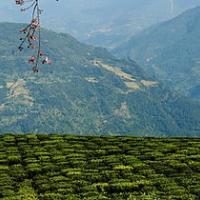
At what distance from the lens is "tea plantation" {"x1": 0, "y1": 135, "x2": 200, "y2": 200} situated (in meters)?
19.8

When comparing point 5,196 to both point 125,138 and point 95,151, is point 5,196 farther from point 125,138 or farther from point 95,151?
point 125,138

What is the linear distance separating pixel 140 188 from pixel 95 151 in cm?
778

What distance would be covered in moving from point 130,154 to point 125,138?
5.13 metres

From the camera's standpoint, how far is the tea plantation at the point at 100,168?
1980cm

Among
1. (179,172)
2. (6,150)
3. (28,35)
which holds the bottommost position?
(6,150)

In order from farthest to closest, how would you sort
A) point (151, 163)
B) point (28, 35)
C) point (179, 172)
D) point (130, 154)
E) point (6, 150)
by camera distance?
point (6, 150), point (130, 154), point (151, 163), point (179, 172), point (28, 35)

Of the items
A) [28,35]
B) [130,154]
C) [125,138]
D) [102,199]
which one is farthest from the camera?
[125,138]

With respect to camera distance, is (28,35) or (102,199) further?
(102,199)

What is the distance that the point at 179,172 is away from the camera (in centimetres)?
2241

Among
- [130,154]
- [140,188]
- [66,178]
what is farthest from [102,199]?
[130,154]

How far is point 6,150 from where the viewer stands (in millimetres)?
29719

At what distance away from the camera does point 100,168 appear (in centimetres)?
2381

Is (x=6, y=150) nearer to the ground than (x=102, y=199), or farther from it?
nearer to the ground

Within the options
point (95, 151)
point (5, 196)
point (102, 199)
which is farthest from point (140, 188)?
point (95, 151)
